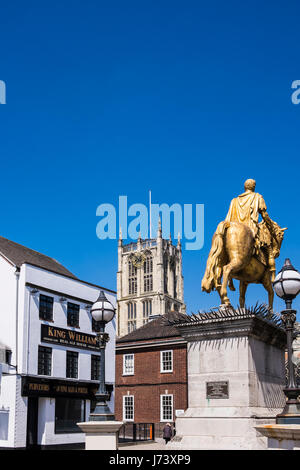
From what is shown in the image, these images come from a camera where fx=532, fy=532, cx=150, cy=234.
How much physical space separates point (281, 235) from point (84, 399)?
84.2 ft

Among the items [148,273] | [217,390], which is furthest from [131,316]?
[217,390]

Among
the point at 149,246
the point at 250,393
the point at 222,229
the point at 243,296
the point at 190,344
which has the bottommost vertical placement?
the point at 250,393

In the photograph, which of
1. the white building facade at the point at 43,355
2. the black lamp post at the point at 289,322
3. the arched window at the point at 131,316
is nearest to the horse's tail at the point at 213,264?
the black lamp post at the point at 289,322

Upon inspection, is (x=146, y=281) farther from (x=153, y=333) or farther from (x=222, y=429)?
(x=222, y=429)

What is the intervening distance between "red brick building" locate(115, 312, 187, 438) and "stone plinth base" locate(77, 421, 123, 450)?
28.7 meters

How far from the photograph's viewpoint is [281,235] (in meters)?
14.4

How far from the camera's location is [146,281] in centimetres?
14650

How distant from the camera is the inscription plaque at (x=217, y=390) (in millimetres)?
11578

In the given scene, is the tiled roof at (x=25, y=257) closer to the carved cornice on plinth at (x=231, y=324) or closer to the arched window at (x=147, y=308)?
the carved cornice on plinth at (x=231, y=324)

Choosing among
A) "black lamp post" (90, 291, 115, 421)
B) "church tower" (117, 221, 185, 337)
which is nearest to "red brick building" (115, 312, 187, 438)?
"black lamp post" (90, 291, 115, 421)

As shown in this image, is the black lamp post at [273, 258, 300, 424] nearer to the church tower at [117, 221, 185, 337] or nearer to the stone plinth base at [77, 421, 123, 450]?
the stone plinth base at [77, 421, 123, 450]

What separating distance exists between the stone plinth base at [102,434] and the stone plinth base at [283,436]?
4.28m
